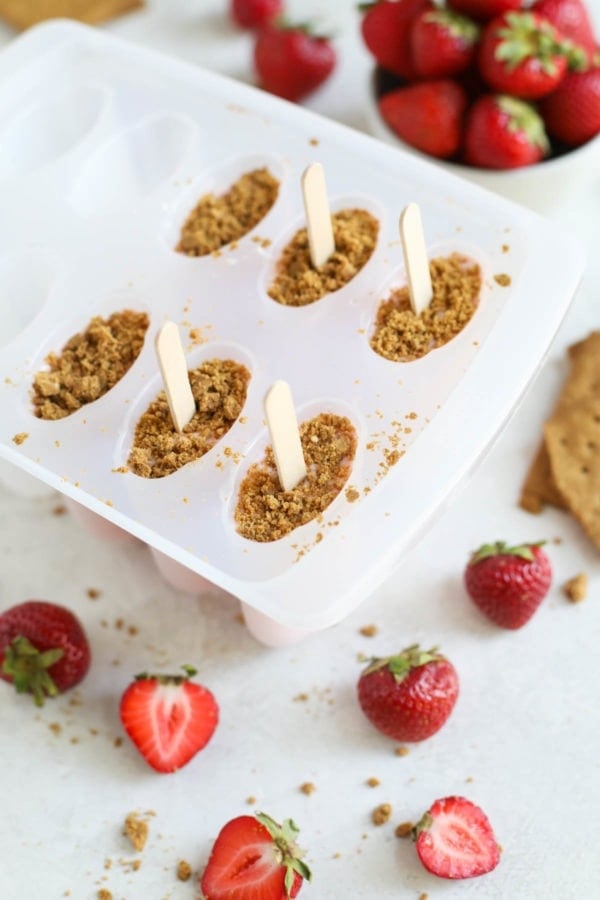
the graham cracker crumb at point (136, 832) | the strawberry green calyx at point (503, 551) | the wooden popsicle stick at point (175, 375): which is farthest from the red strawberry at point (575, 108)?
the graham cracker crumb at point (136, 832)

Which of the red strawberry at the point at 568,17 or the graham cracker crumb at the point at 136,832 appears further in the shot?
the red strawberry at the point at 568,17

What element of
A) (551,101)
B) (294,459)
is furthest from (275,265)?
(551,101)

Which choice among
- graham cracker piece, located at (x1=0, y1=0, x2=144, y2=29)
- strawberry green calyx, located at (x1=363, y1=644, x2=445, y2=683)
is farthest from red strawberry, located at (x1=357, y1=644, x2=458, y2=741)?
graham cracker piece, located at (x1=0, y1=0, x2=144, y2=29)

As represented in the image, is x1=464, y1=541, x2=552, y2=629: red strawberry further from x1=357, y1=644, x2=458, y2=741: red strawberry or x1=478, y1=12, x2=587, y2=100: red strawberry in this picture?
x1=478, y1=12, x2=587, y2=100: red strawberry

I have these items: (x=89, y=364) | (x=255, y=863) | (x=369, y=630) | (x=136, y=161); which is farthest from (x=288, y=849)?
(x=136, y=161)

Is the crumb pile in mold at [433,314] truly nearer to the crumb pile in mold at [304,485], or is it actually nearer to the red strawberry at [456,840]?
the crumb pile in mold at [304,485]

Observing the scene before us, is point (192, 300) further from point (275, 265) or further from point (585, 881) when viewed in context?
point (585, 881)
